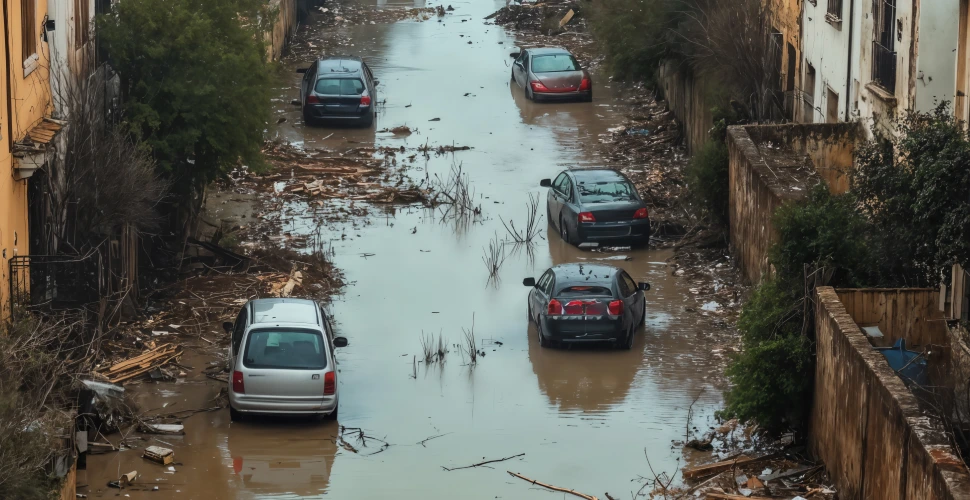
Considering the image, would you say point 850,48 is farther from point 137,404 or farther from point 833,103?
point 137,404

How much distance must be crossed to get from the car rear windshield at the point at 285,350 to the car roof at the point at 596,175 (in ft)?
35.6

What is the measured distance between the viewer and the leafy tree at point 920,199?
14.7m

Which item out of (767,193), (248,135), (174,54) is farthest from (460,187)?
(767,193)

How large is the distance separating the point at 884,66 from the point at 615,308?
5882 mm

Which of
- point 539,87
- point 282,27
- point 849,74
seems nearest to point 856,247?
point 849,74

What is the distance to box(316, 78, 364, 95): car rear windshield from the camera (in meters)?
36.7

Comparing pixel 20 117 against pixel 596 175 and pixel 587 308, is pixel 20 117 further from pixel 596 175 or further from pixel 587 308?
pixel 596 175

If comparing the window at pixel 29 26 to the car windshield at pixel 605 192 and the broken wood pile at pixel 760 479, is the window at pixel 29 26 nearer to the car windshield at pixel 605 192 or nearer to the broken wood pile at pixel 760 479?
the broken wood pile at pixel 760 479

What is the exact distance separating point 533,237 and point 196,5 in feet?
25.7

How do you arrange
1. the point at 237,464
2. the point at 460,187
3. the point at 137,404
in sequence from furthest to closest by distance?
the point at 460,187 → the point at 137,404 → the point at 237,464

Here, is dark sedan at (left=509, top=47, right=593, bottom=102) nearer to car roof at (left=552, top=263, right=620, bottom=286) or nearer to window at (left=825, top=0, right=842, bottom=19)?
window at (left=825, top=0, right=842, bottom=19)

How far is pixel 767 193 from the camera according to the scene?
71.3 ft

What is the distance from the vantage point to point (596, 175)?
28.1 m

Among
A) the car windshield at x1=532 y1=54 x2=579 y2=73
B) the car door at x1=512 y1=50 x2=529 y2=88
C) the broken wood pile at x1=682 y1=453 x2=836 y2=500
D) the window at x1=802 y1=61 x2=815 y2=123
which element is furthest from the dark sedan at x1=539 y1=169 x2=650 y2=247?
the car door at x1=512 y1=50 x2=529 y2=88
